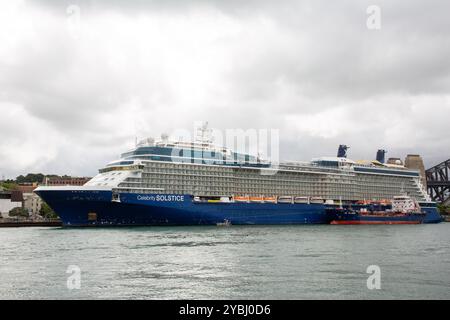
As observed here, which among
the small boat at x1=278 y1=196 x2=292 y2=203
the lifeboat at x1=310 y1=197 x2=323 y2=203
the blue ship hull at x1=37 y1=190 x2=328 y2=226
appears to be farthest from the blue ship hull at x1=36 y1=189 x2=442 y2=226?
the lifeboat at x1=310 y1=197 x2=323 y2=203

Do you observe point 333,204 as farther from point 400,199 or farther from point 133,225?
point 133,225

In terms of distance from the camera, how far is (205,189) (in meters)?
78.9

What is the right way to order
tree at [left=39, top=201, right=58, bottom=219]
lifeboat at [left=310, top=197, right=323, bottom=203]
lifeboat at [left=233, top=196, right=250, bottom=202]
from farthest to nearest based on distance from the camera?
1. tree at [left=39, top=201, right=58, bottom=219]
2. lifeboat at [left=310, top=197, right=323, bottom=203]
3. lifeboat at [left=233, top=196, right=250, bottom=202]

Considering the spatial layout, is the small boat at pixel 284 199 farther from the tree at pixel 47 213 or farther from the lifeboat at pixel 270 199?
the tree at pixel 47 213

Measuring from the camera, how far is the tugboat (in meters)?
89.8

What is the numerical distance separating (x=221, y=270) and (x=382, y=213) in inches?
2821

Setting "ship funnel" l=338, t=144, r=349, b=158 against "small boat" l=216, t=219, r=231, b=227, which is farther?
"ship funnel" l=338, t=144, r=349, b=158

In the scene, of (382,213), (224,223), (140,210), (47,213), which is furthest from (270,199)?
(47,213)

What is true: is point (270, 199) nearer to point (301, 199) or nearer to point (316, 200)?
point (301, 199)

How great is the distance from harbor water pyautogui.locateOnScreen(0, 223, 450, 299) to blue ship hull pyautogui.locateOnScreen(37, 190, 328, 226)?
2081cm

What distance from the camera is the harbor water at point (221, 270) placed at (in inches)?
931

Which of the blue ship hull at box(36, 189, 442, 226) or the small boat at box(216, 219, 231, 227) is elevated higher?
the blue ship hull at box(36, 189, 442, 226)

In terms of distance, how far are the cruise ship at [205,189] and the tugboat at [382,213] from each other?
8.28 ft

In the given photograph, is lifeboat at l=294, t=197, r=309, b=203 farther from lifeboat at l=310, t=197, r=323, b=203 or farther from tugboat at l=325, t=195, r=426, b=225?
tugboat at l=325, t=195, r=426, b=225
